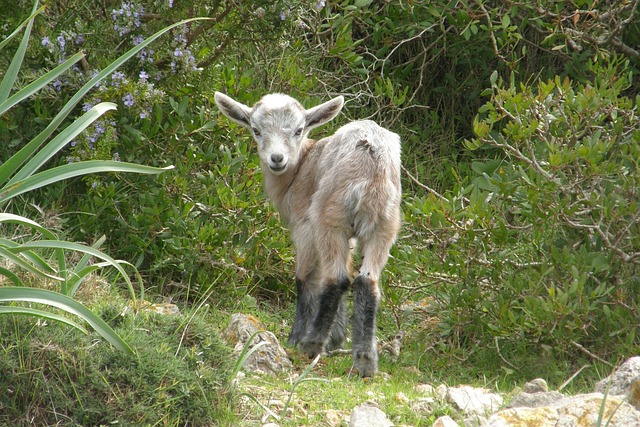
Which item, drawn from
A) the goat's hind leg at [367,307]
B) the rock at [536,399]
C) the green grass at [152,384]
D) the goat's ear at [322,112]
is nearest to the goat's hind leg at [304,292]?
the goat's hind leg at [367,307]

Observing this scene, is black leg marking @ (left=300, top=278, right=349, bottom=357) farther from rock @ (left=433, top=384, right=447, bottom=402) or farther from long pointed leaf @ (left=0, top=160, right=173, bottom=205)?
long pointed leaf @ (left=0, top=160, right=173, bottom=205)

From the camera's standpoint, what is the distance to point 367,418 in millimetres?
4246

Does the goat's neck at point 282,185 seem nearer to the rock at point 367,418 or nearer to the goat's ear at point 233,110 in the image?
the goat's ear at point 233,110

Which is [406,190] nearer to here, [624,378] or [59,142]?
[624,378]

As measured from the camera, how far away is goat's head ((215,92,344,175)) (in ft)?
21.3

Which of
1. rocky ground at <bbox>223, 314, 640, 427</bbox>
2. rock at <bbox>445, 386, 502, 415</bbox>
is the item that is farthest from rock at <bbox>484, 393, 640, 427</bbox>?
rock at <bbox>445, 386, 502, 415</bbox>

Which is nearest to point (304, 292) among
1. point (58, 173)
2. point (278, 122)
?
point (278, 122)

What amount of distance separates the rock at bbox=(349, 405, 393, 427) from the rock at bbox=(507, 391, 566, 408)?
608mm

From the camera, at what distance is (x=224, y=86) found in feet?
25.8

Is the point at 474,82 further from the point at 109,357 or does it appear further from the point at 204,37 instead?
the point at 109,357

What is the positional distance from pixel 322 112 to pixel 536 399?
3.28 metres

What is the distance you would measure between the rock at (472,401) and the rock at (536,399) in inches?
18.8

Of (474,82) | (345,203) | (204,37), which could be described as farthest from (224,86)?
(474,82)

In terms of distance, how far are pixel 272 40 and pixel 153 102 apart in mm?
1334
